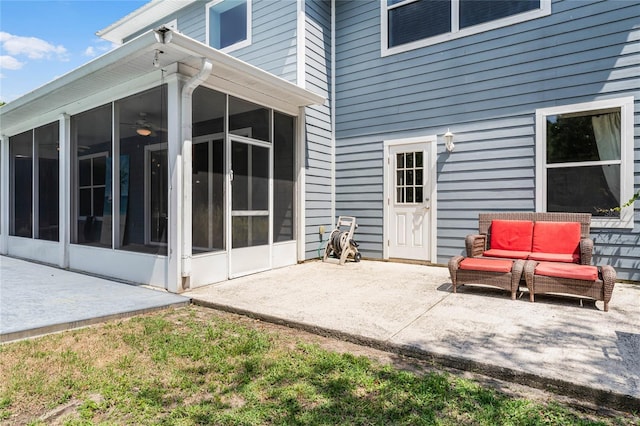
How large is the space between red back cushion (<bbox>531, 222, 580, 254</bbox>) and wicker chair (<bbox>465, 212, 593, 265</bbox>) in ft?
0.28

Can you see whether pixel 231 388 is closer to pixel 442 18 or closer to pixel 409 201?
pixel 409 201

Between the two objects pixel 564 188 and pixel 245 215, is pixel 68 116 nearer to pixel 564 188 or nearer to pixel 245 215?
pixel 245 215

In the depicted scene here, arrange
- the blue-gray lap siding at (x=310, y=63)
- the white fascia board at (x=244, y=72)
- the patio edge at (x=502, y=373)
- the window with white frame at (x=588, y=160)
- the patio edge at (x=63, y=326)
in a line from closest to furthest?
1. the patio edge at (x=502, y=373)
2. the patio edge at (x=63, y=326)
3. the white fascia board at (x=244, y=72)
4. the window with white frame at (x=588, y=160)
5. the blue-gray lap siding at (x=310, y=63)

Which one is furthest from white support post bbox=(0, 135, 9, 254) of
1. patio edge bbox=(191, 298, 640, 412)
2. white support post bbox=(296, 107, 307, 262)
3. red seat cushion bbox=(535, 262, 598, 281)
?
red seat cushion bbox=(535, 262, 598, 281)

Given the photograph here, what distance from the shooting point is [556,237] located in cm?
455

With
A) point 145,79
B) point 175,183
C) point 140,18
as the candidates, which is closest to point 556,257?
point 175,183

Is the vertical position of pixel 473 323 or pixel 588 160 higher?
pixel 588 160

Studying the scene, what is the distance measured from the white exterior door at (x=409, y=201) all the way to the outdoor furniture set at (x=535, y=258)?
1.11 metres

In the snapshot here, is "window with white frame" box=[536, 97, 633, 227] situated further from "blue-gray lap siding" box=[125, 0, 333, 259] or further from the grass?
the grass

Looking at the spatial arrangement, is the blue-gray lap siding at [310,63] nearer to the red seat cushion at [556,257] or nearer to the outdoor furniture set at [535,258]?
the outdoor furniture set at [535,258]

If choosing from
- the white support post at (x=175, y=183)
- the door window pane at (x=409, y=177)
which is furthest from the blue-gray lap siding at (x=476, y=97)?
the white support post at (x=175, y=183)

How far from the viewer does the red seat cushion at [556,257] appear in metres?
4.25

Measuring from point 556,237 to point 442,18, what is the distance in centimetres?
395

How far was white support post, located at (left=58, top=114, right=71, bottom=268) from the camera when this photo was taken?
6.00m
